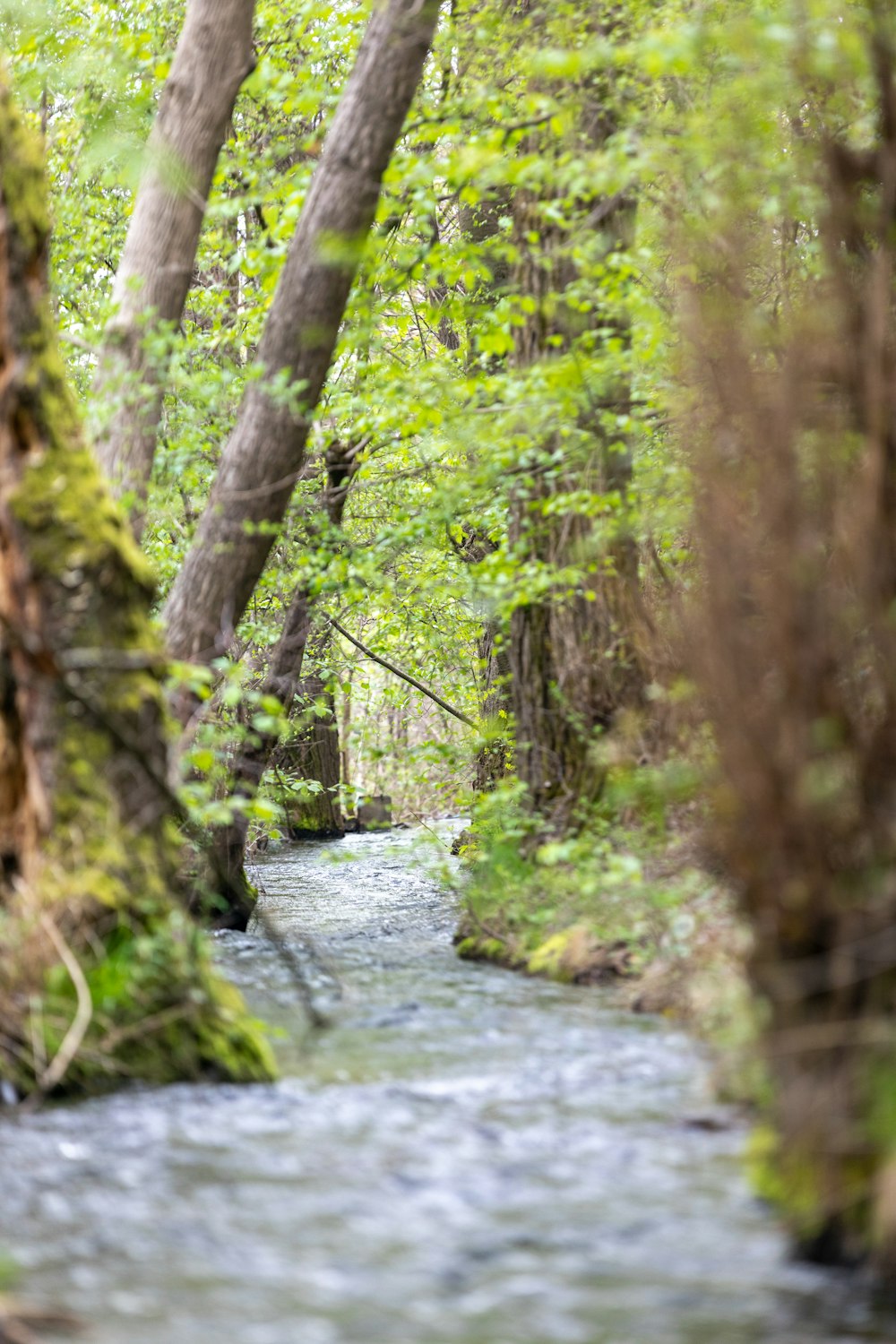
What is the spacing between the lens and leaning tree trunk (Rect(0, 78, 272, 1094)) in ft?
16.7

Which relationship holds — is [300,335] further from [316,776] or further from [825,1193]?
[316,776]

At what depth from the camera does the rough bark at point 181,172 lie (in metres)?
9.38

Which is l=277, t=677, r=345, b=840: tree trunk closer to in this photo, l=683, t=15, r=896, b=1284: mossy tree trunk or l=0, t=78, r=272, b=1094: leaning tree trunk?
l=0, t=78, r=272, b=1094: leaning tree trunk

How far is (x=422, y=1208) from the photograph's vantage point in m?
3.89

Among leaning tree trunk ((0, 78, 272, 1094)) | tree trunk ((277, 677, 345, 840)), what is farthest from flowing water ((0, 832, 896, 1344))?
tree trunk ((277, 677, 345, 840))

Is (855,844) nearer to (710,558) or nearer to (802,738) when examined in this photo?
(802,738)

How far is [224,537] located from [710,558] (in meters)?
6.10

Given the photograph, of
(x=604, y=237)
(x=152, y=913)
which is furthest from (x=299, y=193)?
(x=152, y=913)

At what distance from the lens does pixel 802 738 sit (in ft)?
10.7

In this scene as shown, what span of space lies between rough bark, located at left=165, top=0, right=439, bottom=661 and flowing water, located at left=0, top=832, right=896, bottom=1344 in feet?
12.7

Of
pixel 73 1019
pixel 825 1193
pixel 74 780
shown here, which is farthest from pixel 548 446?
pixel 825 1193

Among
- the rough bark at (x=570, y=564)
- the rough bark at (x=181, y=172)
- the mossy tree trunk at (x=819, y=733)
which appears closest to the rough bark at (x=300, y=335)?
the rough bark at (x=181, y=172)

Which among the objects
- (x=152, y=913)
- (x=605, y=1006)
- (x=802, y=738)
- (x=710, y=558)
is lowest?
(x=605, y=1006)

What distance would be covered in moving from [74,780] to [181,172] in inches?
225
